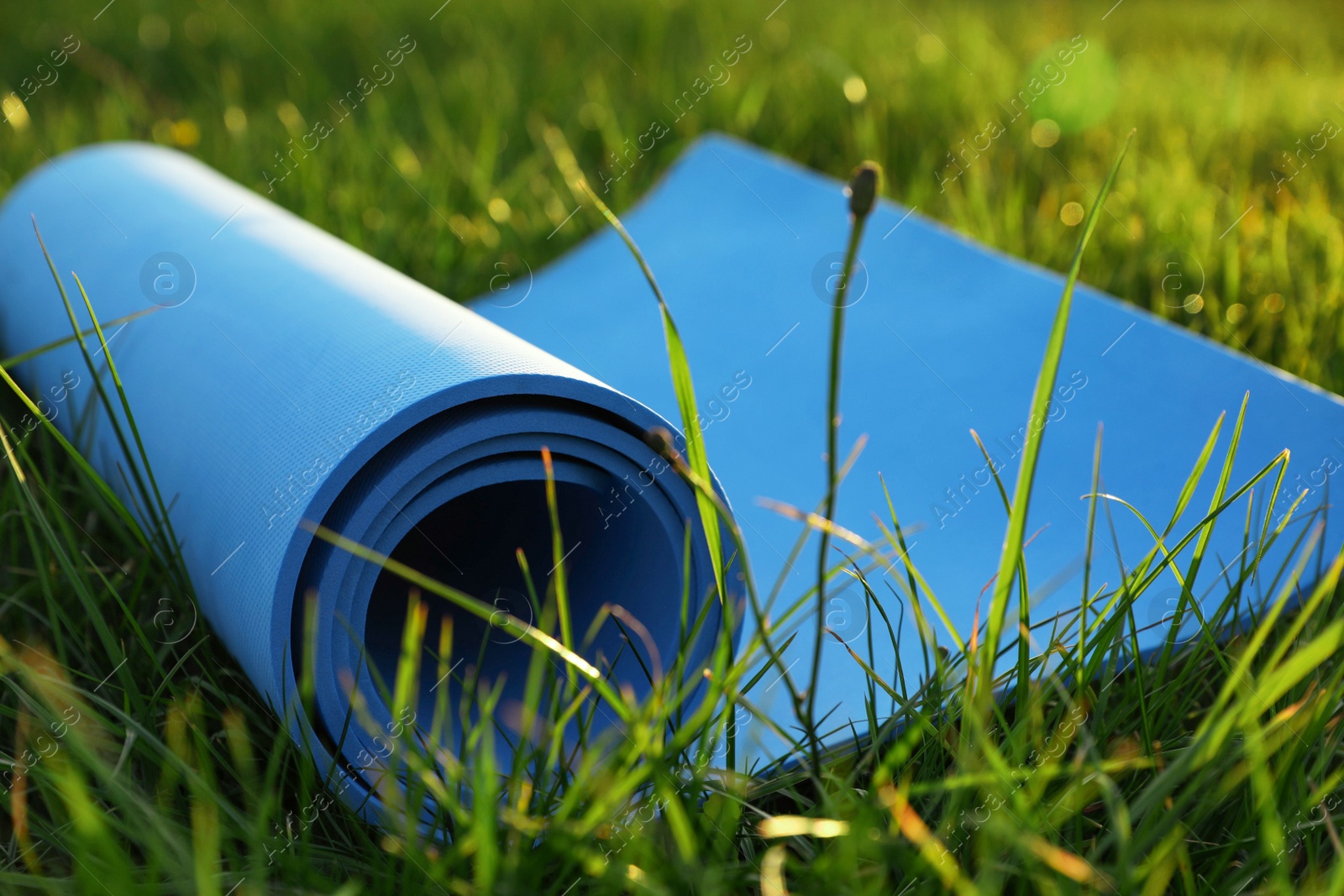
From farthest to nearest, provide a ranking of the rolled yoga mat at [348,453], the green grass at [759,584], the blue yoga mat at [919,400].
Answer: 1. the blue yoga mat at [919,400]
2. the rolled yoga mat at [348,453]
3. the green grass at [759,584]

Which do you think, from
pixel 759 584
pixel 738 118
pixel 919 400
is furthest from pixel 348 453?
pixel 738 118

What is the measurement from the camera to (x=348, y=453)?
1329 mm

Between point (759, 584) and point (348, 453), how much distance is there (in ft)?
3.36

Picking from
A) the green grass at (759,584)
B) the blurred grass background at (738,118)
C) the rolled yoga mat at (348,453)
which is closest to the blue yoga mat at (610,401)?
the rolled yoga mat at (348,453)

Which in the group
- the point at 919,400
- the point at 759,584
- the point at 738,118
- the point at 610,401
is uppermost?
the point at 738,118

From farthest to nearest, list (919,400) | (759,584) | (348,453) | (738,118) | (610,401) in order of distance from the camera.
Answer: (738,118) → (919,400) → (759,584) → (610,401) → (348,453)

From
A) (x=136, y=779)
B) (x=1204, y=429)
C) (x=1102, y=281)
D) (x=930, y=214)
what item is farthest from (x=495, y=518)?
(x=930, y=214)

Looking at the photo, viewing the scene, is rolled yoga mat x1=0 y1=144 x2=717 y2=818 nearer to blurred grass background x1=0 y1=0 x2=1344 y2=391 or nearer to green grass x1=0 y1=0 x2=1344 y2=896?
green grass x1=0 y1=0 x2=1344 y2=896

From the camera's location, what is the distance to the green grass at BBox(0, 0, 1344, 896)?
42.8 inches

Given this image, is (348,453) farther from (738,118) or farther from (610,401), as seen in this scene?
(738,118)

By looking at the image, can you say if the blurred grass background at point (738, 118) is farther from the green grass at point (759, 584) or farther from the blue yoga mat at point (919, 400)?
the blue yoga mat at point (919, 400)

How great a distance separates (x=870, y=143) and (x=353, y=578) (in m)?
3.45

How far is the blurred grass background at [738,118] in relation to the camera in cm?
336

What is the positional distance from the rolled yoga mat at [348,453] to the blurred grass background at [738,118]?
5.12 ft
